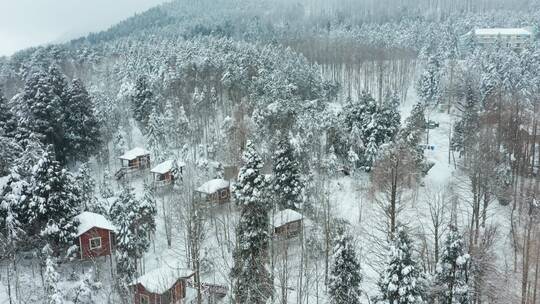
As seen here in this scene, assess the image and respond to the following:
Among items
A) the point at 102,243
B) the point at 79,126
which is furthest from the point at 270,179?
the point at 79,126

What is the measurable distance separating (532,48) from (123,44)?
84.2 metres

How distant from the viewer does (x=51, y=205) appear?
29797 mm

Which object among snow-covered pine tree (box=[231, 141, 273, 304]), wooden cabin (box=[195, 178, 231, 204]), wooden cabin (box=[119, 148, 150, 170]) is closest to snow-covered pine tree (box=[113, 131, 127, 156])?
wooden cabin (box=[119, 148, 150, 170])

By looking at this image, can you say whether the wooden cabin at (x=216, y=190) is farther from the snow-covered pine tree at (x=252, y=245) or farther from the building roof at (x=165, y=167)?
the snow-covered pine tree at (x=252, y=245)

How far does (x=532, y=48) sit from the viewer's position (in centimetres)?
8550

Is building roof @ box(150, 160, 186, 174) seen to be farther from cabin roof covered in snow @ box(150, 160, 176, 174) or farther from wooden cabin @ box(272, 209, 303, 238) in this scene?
wooden cabin @ box(272, 209, 303, 238)

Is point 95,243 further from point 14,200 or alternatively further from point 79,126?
point 79,126

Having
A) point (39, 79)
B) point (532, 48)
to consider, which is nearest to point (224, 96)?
point (39, 79)

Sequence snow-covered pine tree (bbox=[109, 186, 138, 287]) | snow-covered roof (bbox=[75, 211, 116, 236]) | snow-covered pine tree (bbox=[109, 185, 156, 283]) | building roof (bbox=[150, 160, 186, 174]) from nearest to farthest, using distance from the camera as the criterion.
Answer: snow-covered pine tree (bbox=[109, 186, 138, 287]), snow-covered pine tree (bbox=[109, 185, 156, 283]), snow-covered roof (bbox=[75, 211, 116, 236]), building roof (bbox=[150, 160, 186, 174])

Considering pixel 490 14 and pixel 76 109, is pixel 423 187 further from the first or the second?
pixel 490 14

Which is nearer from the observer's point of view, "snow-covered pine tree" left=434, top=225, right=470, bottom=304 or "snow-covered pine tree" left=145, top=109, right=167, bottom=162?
"snow-covered pine tree" left=434, top=225, right=470, bottom=304

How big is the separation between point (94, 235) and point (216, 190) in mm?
13091

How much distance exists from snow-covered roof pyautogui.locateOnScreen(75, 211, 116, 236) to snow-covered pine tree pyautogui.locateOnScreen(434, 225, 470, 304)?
849 inches

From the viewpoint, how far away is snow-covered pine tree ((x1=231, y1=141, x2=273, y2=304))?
25.8 metres
